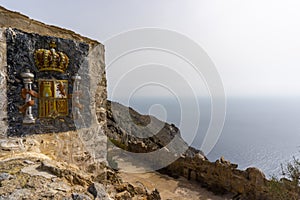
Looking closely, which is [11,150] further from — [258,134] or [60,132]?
[258,134]

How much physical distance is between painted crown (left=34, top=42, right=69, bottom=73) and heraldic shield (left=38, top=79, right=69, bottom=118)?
0.26 meters

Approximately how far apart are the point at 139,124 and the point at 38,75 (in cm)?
1265

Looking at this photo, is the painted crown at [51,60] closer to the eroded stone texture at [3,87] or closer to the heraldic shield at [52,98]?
the heraldic shield at [52,98]

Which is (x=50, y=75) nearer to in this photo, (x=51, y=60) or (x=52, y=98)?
(x=51, y=60)

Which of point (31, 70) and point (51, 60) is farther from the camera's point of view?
point (51, 60)

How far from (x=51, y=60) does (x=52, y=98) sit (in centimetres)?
79

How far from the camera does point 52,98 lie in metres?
4.51

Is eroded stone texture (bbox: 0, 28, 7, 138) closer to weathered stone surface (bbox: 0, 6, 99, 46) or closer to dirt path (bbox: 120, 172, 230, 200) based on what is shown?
weathered stone surface (bbox: 0, 6, 99, 46)

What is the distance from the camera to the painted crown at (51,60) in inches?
171

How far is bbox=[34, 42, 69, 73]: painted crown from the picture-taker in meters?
4.35

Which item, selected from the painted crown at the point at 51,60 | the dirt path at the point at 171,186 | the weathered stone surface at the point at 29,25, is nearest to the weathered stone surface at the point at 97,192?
the painted crown at the point at 51,60

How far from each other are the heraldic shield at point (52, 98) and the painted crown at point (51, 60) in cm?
26

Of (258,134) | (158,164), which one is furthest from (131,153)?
(258,134)

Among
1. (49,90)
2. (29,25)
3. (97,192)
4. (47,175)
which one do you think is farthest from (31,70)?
(97,192)
